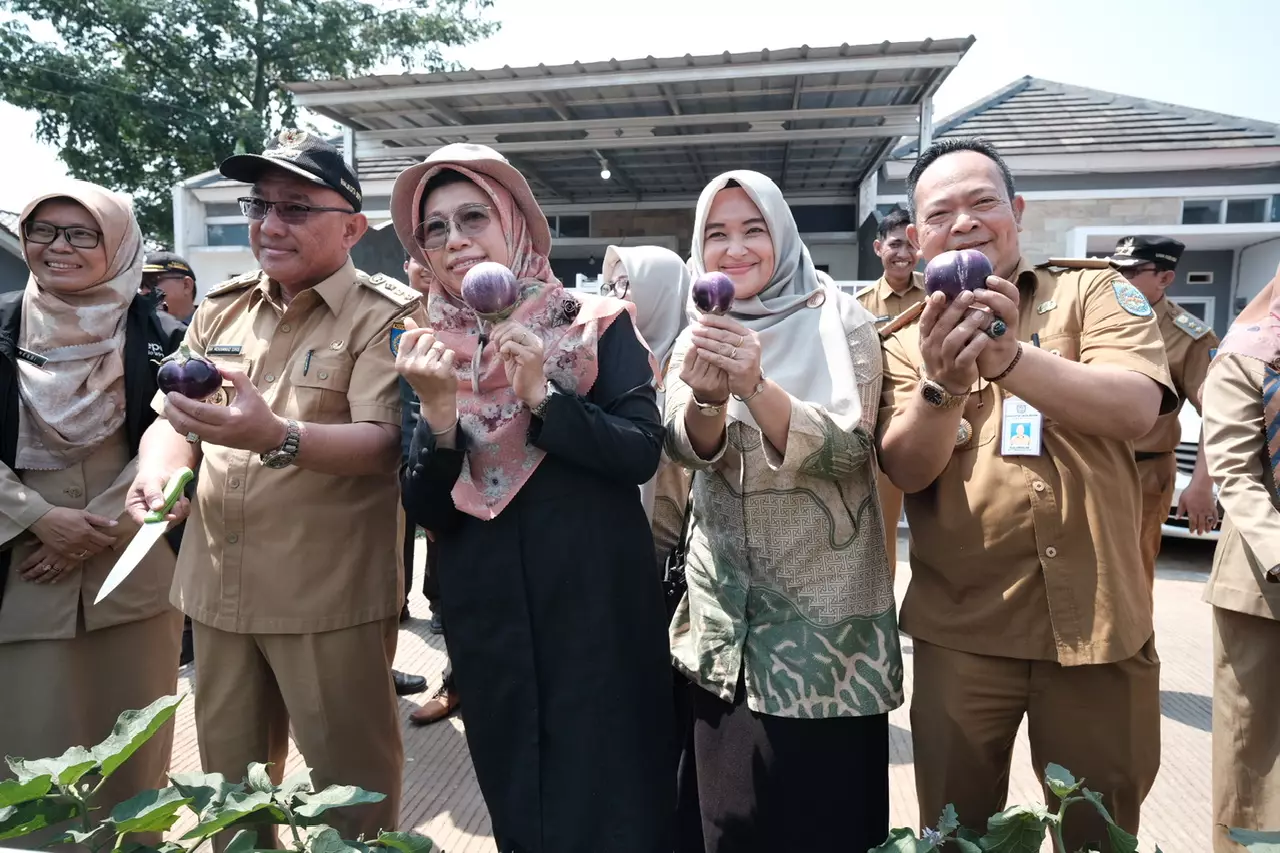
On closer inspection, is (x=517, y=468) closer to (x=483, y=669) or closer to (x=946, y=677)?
(x=483, y=669)

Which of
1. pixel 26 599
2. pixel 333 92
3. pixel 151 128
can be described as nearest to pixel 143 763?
pixel 26 599

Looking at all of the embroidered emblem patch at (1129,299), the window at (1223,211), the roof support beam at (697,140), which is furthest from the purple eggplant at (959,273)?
the window at (1223,211)

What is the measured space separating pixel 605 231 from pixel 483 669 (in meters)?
11.1

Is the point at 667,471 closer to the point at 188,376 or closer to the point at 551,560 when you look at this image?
the point at 551,560

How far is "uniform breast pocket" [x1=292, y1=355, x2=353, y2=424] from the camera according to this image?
2268 mm

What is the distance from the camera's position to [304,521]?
2.23 meters

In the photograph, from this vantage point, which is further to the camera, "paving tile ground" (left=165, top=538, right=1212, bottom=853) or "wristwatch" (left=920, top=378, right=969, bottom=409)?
"paving tile ground" (left=165, top=538, right=1212, bottom=853)

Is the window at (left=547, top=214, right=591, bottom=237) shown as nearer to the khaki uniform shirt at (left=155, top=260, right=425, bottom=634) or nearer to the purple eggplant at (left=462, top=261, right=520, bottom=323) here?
the khaki uniform shirt at (left=155, top=260, right=425, bottom=634)

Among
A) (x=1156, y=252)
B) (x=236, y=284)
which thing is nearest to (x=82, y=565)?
(x=236, y=284)

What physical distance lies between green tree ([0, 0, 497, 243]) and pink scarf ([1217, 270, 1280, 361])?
74.6 ft

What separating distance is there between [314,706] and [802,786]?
52.3 inches

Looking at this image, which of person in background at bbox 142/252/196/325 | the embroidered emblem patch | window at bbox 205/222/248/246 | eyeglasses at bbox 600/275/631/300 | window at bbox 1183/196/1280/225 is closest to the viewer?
the embroidered emblem patch

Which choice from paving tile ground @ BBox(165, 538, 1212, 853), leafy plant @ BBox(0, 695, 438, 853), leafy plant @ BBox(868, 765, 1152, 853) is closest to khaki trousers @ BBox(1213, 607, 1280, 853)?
paving tile ground @ BBox(165, 538, 1212, 853)

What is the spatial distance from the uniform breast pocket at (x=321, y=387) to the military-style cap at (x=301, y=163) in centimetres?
51
